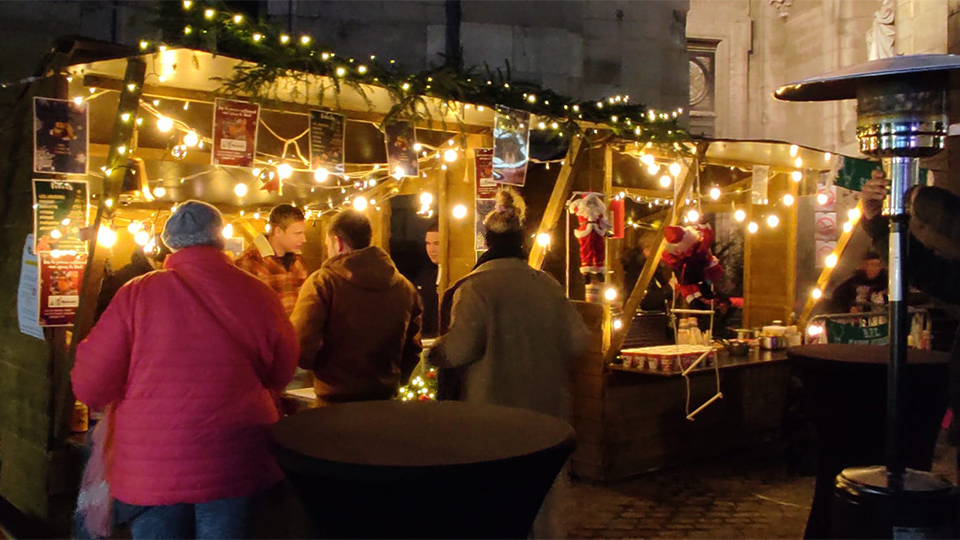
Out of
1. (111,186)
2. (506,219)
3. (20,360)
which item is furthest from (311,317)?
(20,360)

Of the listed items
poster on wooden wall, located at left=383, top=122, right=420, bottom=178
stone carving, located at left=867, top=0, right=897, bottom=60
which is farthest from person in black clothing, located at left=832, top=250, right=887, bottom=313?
poster on wooden wall, located at left=383, top=122, right=420, bottom=178

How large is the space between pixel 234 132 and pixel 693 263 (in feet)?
16.5

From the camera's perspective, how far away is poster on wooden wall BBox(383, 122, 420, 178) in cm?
616

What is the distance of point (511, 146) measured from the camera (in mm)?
6516

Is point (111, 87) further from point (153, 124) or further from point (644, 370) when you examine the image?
point (644, 370)

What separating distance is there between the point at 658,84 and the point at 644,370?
19.1ft

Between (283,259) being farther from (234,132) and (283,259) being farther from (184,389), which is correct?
(184,389)

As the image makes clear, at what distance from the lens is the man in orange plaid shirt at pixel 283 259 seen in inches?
234

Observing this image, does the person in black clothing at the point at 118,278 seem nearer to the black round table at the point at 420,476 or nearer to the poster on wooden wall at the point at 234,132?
the poster on wooden wall at the point at 234,132

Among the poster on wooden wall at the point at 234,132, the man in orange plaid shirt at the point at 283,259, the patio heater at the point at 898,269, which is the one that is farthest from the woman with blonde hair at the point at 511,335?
the man in orange plaid shirt at the point at 283,259

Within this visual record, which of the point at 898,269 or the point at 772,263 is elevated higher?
the point at 772,263

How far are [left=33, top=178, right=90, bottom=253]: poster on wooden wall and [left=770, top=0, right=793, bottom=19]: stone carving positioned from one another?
727 inches

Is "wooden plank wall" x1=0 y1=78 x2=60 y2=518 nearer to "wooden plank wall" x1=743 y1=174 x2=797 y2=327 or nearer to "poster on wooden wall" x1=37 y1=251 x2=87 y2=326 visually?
"poster on wooden wall" x1=37 y1=251 x2=87 y2=326

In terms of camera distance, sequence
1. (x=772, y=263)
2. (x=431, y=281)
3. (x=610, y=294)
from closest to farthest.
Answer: (x=610, y=294)
(x=431, y=281)
(x=772, y=263)
